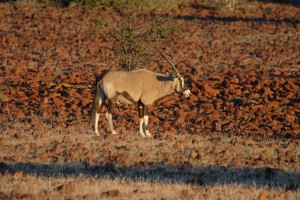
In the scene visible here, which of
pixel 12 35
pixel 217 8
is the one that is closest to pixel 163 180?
pixel 12 35

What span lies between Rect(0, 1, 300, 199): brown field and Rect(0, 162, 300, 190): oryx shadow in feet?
0.06

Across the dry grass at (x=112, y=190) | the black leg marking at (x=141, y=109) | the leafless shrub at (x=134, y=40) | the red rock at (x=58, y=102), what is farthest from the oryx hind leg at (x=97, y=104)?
the leafless shrub at (x=134, y=40)

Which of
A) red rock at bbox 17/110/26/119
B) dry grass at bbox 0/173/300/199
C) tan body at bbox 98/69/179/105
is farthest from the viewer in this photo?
red rock at bbox 17/110/26/119

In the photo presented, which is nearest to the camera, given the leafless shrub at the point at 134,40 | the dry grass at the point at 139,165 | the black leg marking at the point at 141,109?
the dry grass at the point at 139,165

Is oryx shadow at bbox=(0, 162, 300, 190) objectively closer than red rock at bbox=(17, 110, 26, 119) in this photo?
Yes

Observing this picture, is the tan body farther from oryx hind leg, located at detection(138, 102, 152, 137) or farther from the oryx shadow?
the oryx shadow

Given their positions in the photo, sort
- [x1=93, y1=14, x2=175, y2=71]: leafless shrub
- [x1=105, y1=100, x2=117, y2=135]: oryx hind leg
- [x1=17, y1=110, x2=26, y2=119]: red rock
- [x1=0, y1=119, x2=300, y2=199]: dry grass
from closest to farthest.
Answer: [x1=0, y1=119, x2=300, y2=199]: dry grass
[x1=105, y1=100, x2=117, y2=135]: oryx hind leg
[x1=17, y1=110, x2=26, y2=119]: red rock
[x1=93, y1=14, x2=175, y2=71]: leafless shrub

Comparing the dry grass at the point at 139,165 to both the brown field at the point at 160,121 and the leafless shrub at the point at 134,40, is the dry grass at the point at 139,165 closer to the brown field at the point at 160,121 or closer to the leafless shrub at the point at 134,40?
the brown field at the point at 160,121

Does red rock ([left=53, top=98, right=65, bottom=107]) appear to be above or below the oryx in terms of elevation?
below

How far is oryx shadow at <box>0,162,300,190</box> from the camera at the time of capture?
27.6 feet

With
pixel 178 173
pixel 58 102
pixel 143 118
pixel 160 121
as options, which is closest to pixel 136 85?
pixel 143 118

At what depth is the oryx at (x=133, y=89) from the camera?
37.3 ft

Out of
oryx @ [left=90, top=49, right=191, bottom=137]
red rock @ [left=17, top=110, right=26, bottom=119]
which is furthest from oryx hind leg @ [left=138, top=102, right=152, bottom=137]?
red rock @ [left=17, top=110, right=26, bottom=119]

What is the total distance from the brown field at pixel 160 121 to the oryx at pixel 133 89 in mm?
434
